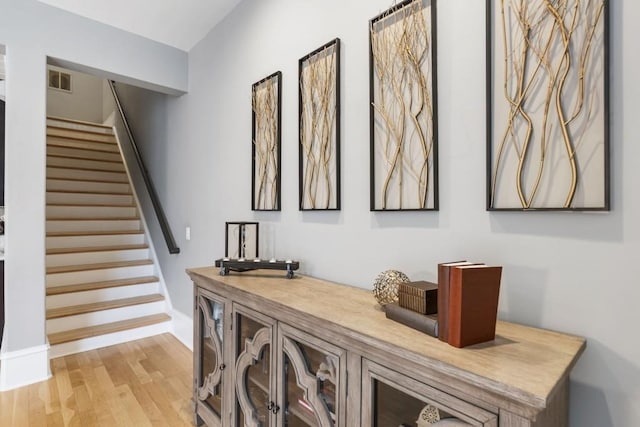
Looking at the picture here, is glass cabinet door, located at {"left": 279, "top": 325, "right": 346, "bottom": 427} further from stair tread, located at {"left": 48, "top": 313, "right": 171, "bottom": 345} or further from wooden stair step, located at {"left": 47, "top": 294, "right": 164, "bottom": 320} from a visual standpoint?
wooden stair step, located at {"left": 47, "top": 294, "right": 164, "bottom": 320}

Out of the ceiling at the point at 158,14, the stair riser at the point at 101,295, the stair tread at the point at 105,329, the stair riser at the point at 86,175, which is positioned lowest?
the stair tread at the point at 105,329

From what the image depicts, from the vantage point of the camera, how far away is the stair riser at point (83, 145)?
4.38 meters

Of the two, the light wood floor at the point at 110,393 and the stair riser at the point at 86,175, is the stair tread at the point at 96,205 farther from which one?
the light wood floor at the point at 110,393

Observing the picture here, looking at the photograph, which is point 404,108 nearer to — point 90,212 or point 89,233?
point 89,233

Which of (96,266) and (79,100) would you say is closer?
(96,266)

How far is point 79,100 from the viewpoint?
5766 mm

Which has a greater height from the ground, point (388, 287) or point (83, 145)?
point (83, 145)

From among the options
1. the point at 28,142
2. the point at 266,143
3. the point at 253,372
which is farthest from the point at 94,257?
the point at 253,372

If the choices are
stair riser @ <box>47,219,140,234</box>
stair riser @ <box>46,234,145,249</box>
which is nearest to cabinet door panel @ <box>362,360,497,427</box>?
stair riser @ <box>46,234,145,249</box>

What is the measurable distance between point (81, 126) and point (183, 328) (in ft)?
12.3

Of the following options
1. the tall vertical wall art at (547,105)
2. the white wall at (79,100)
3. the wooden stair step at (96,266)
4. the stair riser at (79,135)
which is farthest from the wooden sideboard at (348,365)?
the white wall at (79,100)

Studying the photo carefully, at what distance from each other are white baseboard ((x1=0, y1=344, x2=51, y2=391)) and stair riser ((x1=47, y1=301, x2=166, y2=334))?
1.72 feet

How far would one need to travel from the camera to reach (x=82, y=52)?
2443 millimetres

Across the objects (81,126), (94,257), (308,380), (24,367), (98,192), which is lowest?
(24,367)
